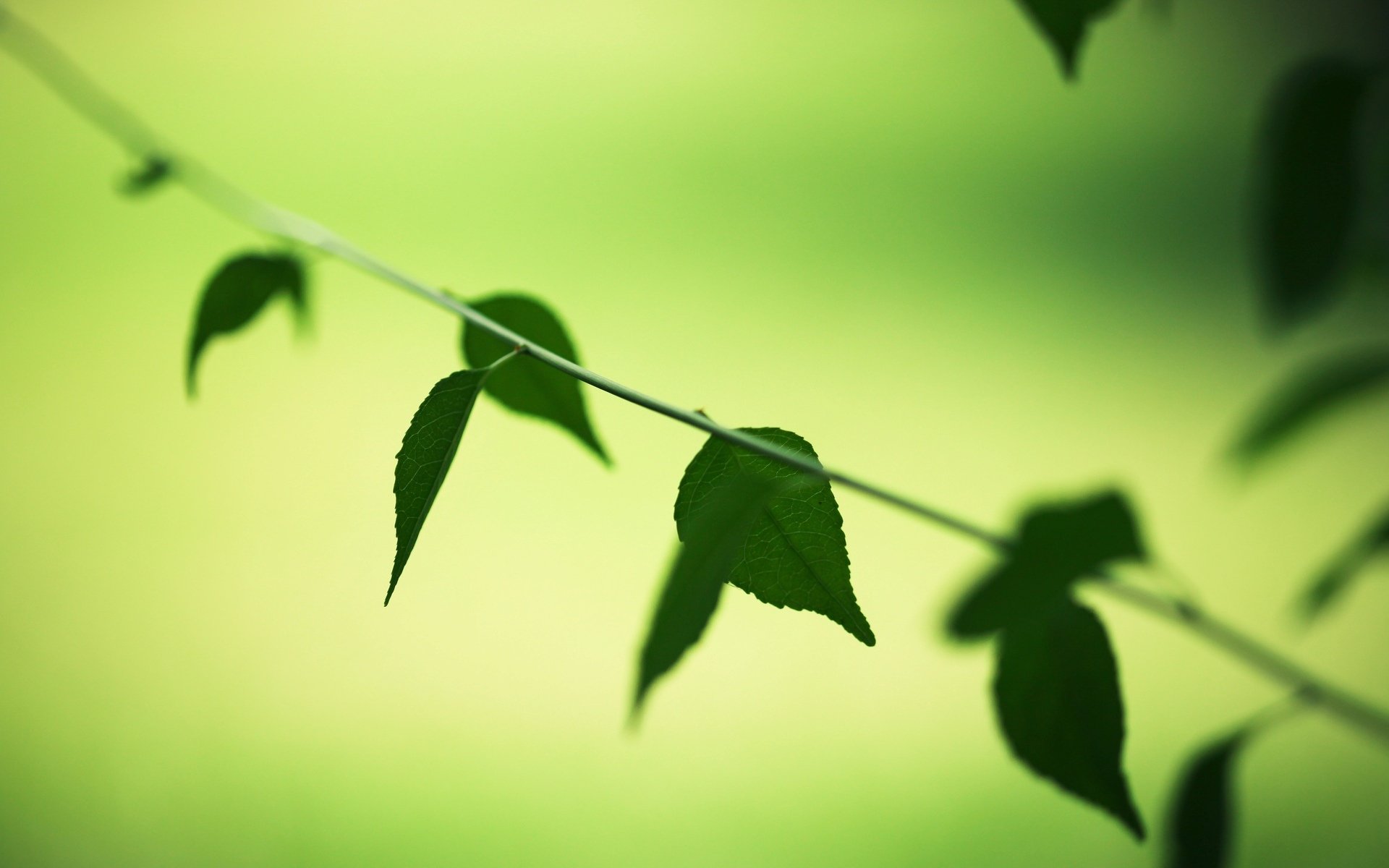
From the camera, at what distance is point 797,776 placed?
73 centimetres

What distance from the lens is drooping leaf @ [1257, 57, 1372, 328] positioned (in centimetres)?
13

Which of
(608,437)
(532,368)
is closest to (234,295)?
(532,368)

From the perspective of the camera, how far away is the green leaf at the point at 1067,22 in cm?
15

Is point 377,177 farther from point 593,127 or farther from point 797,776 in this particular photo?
point 797,776

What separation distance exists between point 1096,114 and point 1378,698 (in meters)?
0.66

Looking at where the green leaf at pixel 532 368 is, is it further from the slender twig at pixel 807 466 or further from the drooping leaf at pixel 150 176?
the drooping leaf at pixel 150 176

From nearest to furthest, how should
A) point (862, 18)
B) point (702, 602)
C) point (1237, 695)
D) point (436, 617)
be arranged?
1. point (702, 602)
2. point (436, 617)
3. point (1237, 695)
4. point (862, 18)

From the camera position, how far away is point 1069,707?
0.58 ft

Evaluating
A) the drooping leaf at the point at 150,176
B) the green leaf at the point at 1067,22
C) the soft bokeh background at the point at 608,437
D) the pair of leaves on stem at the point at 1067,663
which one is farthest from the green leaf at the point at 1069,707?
the soft bokeh background at the point at 608,437

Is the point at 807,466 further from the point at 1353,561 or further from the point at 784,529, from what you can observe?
the point at 1353,561

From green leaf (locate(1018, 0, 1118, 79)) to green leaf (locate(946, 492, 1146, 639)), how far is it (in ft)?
0.24

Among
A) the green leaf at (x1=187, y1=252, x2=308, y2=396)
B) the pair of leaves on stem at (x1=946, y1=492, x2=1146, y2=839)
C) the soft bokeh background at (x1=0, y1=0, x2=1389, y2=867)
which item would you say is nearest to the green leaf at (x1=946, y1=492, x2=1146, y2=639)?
the pair of leaves on stem at (x1=946, y1=492, x2=1146, y2=839)

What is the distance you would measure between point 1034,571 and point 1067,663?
5 centimetres

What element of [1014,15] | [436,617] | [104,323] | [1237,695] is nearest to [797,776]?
[436,617]
